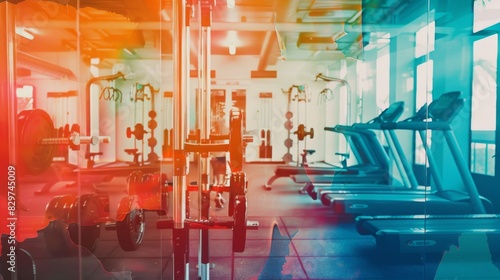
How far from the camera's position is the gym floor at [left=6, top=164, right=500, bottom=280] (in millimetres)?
2572

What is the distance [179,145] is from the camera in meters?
1.71

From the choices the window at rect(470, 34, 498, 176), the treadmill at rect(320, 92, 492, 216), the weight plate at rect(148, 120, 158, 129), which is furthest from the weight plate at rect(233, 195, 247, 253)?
the weight plate at rect(148, 120, 158, 129)

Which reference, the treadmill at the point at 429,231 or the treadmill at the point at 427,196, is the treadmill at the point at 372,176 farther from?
the treadmill at the point at 429,231

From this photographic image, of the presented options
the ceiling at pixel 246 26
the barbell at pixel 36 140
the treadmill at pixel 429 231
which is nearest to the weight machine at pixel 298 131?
the ceiling at pixel 246 26

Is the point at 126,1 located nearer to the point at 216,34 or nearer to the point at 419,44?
the point at 216,34

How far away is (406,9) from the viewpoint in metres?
5.63

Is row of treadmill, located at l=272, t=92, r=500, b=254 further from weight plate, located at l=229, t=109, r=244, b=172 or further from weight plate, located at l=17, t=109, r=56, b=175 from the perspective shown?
weight plate, located at l=17, t=109, r=56, b=175

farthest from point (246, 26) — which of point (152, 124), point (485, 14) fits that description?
point (152, 124)

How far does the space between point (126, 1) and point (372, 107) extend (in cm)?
434

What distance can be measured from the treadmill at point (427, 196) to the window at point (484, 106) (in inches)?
24.1

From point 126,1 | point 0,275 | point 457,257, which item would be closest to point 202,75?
point 0,275

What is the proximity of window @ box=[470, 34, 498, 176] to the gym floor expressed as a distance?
169 cm

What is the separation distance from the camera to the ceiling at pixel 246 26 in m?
5.49

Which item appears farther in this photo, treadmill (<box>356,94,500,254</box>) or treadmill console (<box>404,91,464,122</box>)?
treadmill console (<box>404,91,464,122</box>)
